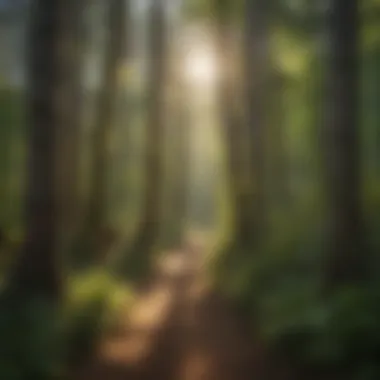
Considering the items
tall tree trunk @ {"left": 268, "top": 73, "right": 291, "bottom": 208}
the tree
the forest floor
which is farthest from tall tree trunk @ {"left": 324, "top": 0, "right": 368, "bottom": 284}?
tall tree trunk @ {"left": 268, "top": 73, "right": 291, "bottom": 208}

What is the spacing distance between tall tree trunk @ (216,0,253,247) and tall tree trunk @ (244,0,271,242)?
0.15 m

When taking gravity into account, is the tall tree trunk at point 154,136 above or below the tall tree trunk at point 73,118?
above

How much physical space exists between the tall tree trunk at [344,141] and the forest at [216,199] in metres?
0.02

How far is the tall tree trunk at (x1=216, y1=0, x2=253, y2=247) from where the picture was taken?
16.3 meters

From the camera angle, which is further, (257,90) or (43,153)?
(257,90)

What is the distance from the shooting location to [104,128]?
19.4 meters

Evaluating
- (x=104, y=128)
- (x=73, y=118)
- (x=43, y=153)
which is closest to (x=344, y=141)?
(x=43, y=153)

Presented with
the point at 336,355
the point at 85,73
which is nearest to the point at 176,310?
the point at 336,355

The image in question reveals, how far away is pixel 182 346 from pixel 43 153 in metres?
3.14

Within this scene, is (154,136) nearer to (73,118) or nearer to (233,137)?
(233,137)

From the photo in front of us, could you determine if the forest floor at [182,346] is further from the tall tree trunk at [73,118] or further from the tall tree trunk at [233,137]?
the tall tree trunk at [73,118]

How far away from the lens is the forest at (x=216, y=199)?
8.84m

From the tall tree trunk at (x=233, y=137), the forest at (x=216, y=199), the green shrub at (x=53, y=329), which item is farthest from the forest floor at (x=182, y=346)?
the tall tree trunk at (x=233, y=137)

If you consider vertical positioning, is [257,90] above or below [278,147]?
below
